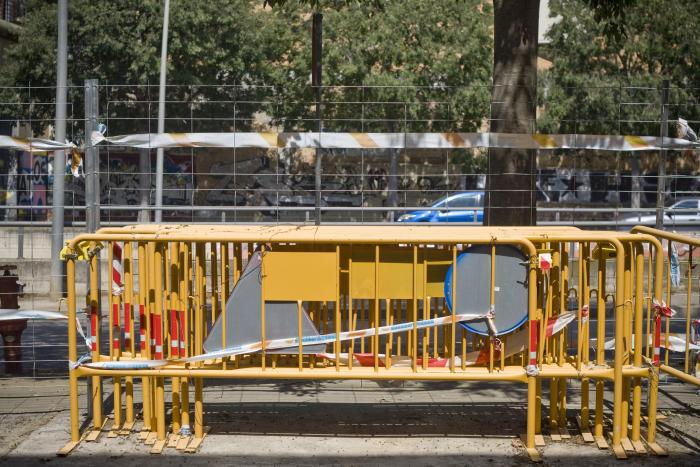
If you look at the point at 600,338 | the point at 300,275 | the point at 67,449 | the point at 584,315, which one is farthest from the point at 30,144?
the point at 600,338

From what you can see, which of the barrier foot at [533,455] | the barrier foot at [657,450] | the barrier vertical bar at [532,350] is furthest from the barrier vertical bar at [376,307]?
the barrier foot at [657,450]

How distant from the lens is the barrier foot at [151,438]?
680 centimetres

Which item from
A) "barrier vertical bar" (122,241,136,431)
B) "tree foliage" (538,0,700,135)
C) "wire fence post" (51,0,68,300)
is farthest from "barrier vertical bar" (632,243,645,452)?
"tree foliage" (538,0,700,135)

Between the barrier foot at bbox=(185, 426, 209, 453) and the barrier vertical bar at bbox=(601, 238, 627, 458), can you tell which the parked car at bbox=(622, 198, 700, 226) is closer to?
the barrier vertical bar at bbox=(601, 238, 627, 458)

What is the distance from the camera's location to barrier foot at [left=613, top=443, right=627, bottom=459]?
6564mm

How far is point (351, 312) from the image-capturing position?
265 inches

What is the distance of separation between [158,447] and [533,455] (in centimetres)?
276

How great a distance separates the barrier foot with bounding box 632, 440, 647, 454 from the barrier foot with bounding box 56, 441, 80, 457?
13.7 ft

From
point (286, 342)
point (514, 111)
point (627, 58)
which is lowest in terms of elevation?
point (286, 342)

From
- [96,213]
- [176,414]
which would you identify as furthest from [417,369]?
[96,213]

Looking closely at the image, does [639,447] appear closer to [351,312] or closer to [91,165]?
[351,312]

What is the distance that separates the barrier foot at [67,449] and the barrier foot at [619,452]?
4008 millimetres

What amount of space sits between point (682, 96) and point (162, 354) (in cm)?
2338

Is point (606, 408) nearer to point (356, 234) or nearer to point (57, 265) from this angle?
point (356, 234)
